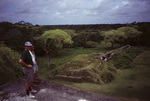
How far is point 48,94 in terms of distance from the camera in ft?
15.6

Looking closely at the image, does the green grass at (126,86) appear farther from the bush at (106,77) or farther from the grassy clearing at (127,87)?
the bush at (106,77)

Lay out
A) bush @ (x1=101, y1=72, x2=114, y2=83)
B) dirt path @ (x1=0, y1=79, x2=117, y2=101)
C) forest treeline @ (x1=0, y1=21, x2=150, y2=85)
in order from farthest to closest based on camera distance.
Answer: bush @ (x1=101, y1=72, x2=114, y2=83), forest treeline @ (x1=0, y1=21, x2=150, y2=85), dirt path @ (x1=0, y1=79, x2=117, y2=101)

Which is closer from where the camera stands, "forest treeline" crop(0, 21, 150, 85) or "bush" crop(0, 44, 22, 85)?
"bush" crop(0, 44, 22, 85)

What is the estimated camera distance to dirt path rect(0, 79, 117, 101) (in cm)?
441

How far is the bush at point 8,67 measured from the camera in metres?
6.44

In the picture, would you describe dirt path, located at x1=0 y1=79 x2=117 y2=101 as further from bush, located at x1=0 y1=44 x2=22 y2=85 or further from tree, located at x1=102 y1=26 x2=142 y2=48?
tree, located at x1=102 y1=26 x2=142 y2=48

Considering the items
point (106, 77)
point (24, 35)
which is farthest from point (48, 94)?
point (24, 35)

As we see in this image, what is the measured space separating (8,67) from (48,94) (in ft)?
11.9

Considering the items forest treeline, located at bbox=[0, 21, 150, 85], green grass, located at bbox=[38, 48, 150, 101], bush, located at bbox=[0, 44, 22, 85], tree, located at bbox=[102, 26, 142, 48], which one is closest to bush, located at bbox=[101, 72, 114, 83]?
green grass, located at bbox=[38, 48, 150, 101]

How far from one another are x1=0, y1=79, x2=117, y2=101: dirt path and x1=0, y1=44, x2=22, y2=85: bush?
1396 mm

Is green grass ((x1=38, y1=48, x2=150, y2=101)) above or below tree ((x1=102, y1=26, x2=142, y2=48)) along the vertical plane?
below

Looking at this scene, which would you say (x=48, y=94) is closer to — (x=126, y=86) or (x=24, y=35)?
(x=126, y=86)

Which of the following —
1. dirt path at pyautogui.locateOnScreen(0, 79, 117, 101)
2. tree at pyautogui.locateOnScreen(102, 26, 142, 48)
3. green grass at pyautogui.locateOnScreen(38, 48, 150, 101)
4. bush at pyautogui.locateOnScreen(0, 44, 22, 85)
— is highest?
tree at pyautogui.locateOnScreen(102, 26, 142, 48)

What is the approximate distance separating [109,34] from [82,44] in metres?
6.59
